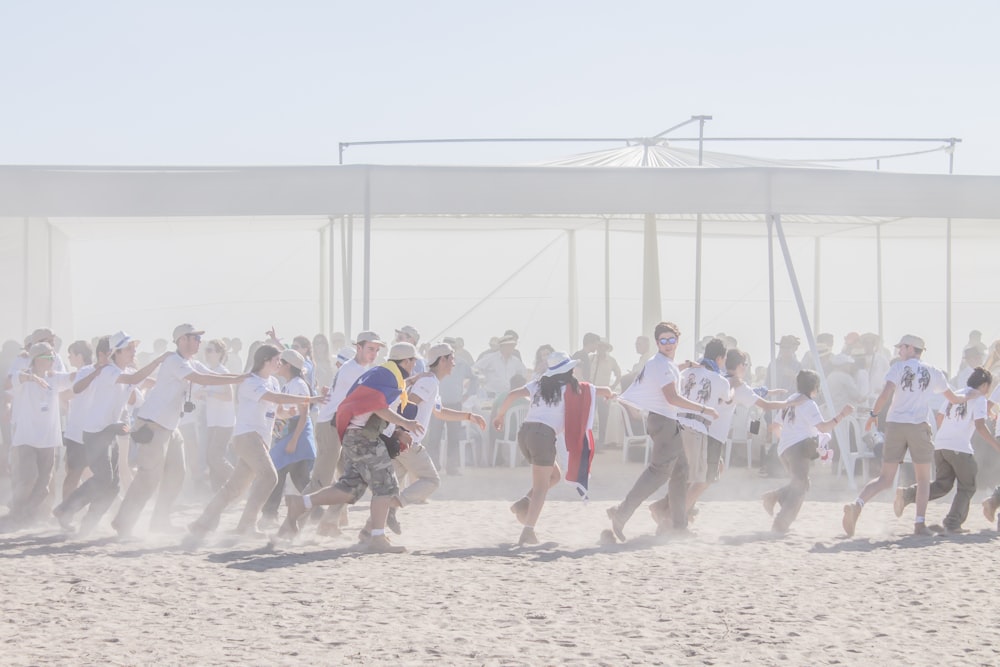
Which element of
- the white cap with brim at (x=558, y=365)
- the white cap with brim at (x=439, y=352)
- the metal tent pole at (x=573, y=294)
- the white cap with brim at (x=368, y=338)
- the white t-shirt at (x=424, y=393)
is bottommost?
the white t-shirt at (x=424, y=393)

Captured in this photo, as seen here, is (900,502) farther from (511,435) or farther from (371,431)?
(511,435)

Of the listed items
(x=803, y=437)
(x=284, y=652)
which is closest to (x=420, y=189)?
(x=803, y=437)

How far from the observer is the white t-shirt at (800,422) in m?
8.66

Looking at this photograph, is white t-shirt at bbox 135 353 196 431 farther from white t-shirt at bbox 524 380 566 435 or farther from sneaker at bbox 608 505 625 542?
sneaker at bbox 608 505 625 542

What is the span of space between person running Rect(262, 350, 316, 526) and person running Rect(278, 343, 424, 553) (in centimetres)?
93

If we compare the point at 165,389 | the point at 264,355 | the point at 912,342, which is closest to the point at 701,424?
the point at 912,342

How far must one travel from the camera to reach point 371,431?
24.5ft

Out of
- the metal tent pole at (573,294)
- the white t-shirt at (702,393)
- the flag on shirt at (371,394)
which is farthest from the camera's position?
the metal tent pole at (573,294)

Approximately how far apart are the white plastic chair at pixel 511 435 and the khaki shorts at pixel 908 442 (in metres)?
5.33

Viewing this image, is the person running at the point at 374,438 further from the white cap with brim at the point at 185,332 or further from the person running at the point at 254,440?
the white cap with brim at the point at 185,332

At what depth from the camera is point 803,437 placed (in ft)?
28.5

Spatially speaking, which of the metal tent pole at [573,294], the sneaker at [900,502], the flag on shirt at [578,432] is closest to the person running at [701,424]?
the flag on shirt at [578,432]

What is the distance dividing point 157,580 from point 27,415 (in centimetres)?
295

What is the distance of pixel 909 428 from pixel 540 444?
8.65 feet
